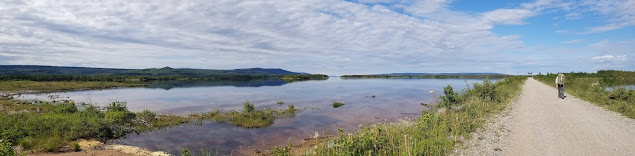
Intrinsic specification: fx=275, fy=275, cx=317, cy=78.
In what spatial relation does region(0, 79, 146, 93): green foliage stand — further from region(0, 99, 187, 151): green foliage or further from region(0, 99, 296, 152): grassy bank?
region(0, 99, 187, 151): green foliage

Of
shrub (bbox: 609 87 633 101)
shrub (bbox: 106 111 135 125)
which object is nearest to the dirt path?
shrub (bbox: 609 87 633 101)

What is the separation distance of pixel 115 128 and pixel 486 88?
1168 inches

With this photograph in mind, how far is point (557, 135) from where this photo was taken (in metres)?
10.8

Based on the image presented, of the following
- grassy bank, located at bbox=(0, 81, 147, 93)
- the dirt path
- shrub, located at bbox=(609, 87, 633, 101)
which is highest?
shrub, located at bbox=(609, 87, 633, 101)

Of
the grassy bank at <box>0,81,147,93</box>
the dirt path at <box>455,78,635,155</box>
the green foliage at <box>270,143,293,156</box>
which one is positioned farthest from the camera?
the grassy bank at <box>0,81,147,93</box>

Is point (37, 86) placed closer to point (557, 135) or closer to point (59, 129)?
point (59, 129)

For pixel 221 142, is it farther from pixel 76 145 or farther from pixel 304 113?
pixel 304 113

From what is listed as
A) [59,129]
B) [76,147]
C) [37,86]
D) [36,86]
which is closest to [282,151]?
[76,147]

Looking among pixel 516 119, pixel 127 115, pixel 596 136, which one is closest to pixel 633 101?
pixel 516 119

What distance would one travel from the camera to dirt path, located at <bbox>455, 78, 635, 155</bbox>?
29.7 ft

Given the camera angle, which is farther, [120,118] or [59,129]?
[120,118]

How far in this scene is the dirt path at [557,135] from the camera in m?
9.05

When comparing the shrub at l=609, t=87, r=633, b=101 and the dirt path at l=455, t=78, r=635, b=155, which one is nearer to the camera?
the dirt path at l=455, t=78, r=635, b=155

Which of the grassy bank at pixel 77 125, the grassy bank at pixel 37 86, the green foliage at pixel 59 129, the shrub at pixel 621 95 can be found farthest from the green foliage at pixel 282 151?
the grassy bank at pixel 37 86
